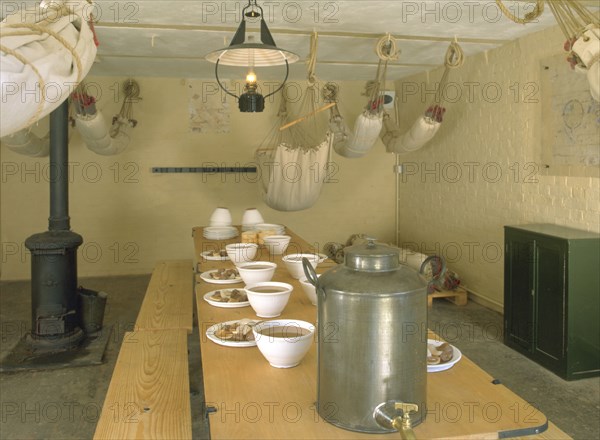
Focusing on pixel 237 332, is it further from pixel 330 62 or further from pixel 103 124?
pixel 330 62

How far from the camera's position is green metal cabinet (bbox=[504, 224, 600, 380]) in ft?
11.4

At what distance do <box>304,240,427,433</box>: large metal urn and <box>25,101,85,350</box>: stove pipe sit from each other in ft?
10.1

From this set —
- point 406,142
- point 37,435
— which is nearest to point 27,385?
point 37,435

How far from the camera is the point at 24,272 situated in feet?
21.2

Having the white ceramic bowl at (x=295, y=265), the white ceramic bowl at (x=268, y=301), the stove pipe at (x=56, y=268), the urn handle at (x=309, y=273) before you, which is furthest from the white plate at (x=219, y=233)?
the urn handle at (x=309, y=273)

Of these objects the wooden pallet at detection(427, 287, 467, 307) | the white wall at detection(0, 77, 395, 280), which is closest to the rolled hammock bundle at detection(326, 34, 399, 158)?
the white wall at detection(0, 77, 395, 280)

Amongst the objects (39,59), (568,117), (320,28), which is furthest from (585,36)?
(39,59)

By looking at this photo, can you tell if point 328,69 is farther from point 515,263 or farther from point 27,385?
point 27,385

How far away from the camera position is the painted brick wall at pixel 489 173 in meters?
4.21

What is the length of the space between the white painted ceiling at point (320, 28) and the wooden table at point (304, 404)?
8.79 feet

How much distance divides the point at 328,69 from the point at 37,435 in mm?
4583

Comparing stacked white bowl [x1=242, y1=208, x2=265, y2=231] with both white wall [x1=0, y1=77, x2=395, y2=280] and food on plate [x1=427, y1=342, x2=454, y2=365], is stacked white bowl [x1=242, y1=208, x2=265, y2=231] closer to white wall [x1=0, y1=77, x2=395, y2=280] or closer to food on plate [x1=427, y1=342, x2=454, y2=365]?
white wall [x1=0, y1=77, x2=395, y2=280]

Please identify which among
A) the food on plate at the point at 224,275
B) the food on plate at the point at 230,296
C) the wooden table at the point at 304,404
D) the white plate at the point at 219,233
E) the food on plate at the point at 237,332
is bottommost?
the wooden table at the point at 304,404

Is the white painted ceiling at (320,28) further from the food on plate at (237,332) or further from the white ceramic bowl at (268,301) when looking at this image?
the food on plate at (237,332)
